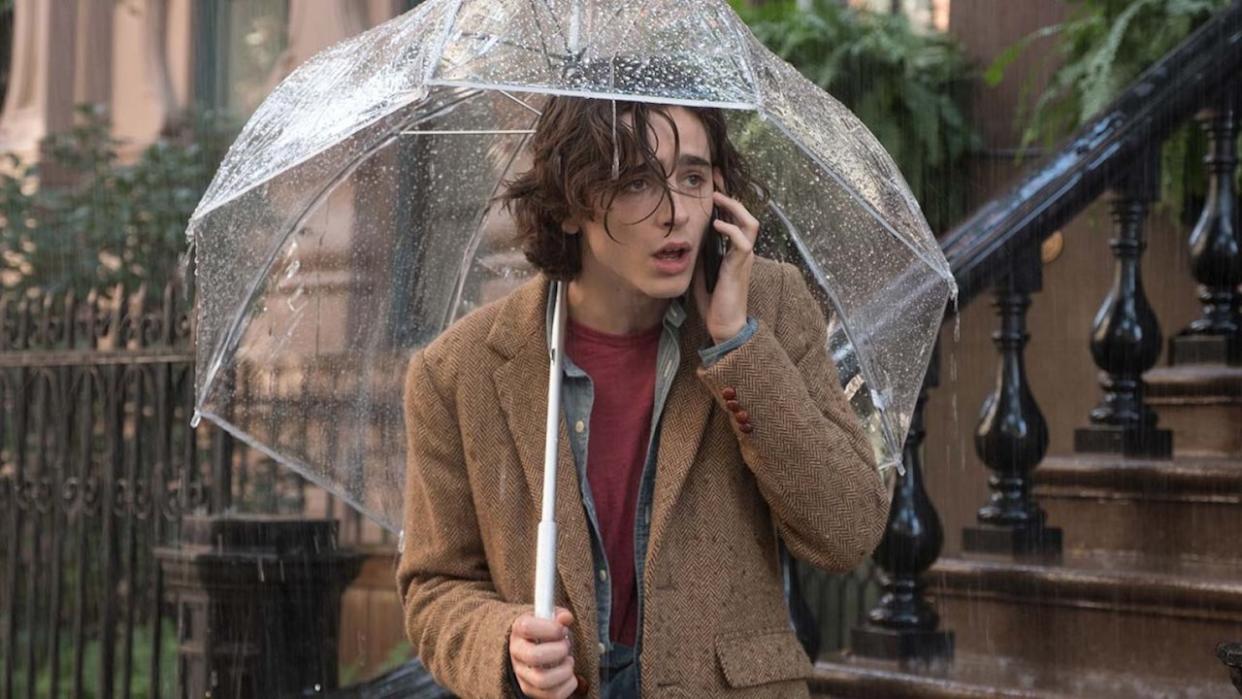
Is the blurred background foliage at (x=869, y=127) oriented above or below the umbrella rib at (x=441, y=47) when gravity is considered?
above

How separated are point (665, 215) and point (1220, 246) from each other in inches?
158

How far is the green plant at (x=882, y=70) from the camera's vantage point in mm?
8914

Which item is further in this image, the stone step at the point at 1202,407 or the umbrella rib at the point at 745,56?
the stone step at the point at 1202,407

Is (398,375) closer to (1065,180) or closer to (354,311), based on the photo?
(354,311)

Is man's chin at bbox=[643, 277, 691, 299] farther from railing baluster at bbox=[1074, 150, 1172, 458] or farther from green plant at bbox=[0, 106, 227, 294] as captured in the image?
Answer: green plant at bbox=[0, 106, 227, 294]

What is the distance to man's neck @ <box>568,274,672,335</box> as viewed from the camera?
3.07 m


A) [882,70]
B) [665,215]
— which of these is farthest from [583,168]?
[882,70]

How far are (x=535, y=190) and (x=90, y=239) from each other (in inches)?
299

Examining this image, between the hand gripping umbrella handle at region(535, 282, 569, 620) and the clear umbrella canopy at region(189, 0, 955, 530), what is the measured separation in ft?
1.37

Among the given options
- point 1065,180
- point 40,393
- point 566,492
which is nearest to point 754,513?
point 566,492

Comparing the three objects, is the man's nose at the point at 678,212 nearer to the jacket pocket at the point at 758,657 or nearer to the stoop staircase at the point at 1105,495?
the jacket pocket at the point at 758,657

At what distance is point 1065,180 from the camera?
5531 mm

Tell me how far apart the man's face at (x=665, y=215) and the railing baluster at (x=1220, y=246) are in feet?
12.6

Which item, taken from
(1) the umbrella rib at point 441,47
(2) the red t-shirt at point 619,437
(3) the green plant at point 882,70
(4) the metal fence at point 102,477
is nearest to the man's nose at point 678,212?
(2) the red t-shirt at point 619,437
